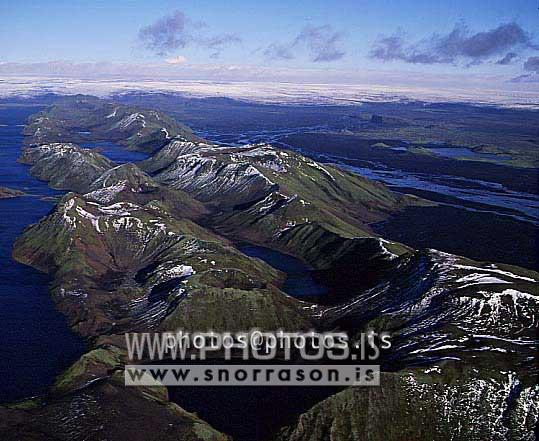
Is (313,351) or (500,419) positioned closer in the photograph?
(500,419)

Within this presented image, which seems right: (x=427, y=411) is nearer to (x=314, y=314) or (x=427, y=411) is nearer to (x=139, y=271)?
(x=314, y=314)

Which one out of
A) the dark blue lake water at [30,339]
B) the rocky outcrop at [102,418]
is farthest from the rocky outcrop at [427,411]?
the dark blue lake water at [30,339]

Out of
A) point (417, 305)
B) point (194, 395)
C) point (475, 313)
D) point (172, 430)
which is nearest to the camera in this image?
point (172, 430)

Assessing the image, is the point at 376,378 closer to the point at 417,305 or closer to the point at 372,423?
the point at 372,423

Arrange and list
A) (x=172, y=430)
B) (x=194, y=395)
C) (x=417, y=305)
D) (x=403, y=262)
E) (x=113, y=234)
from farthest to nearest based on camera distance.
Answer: (x=113, y=234), (x=403, y=262), (x=417, y=305), (x=194, y=395), (x=172, y=430)

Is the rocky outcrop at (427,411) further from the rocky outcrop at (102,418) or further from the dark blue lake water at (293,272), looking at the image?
the dark blue lake water at (293,272)

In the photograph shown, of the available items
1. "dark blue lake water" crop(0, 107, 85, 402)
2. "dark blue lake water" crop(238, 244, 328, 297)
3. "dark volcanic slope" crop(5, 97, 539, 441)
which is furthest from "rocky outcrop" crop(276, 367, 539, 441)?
"dark blue lake water" crop(238, 244, 328, 297)

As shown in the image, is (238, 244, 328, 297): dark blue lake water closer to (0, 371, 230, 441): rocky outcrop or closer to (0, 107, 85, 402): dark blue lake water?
(0, 107, 85, 402): dark blue lake water

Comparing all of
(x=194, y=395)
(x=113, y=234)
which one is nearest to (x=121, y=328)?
(x=194, y=395)
